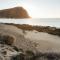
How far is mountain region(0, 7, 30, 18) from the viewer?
6.27ft

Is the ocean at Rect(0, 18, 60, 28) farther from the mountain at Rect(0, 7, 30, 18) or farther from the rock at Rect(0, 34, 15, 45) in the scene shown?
the rock at Rect(0, 34, 15, 45)

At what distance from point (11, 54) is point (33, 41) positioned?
25cm

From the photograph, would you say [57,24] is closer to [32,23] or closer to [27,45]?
[32,23]

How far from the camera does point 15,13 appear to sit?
1.96 m

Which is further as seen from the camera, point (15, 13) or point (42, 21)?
point (15, 13)

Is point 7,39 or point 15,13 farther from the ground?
point 15,13

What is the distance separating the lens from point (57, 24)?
176cm

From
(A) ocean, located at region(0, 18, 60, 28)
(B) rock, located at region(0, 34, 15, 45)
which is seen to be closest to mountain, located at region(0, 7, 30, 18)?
(A) ocean, located at region(0, 18, 60, 28)

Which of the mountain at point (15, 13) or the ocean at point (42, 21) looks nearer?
the ocean at point (42, 21)

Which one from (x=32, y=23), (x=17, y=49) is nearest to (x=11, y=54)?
(x=17, y=49)

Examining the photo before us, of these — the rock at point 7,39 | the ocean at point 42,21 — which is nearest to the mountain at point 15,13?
the ocean at point 42,21

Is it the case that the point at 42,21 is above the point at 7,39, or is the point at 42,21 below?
above

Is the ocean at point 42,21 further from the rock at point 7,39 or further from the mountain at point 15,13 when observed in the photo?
the rock at point 7,39

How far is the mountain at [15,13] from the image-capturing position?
1911 mm
